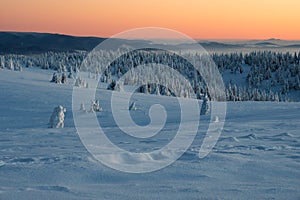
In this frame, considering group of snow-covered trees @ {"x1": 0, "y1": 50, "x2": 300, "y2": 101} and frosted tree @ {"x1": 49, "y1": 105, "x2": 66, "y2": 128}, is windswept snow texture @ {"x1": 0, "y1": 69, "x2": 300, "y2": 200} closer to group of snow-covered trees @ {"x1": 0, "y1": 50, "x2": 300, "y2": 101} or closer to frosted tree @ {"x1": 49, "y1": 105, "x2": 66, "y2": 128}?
frosted tree @ {"x1": 49, "y1": 105, "x2": 66, "y2": 128}

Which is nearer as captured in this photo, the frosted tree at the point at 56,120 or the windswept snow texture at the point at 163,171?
the windswept snow texture at the point at 163,171

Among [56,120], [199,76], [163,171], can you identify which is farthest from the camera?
[199,76]

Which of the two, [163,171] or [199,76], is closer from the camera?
[163,171]

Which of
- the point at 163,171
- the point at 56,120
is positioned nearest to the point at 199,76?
the point at 56,120

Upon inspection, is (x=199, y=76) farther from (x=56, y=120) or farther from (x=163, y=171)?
(x=163, y=171)

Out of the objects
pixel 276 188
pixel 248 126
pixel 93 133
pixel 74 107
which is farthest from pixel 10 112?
pixel 276 188

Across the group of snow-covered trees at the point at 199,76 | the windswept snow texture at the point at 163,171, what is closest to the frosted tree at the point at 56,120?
the windswept snow texture at the point at 163,171

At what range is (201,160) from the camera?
6535mm

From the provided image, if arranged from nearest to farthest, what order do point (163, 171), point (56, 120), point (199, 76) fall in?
1. point (163, 171)
2. point (56, 120)
3. point (199, 76)

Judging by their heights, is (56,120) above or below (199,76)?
below

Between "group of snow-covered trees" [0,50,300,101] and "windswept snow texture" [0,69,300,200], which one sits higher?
"group of snow-covered trees" [0,50,300,101]

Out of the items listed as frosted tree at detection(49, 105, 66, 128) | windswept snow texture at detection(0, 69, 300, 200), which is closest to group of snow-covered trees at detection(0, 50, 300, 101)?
frosted tree at detection(49, 105, 66, 128)

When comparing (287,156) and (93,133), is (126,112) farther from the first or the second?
(287,156)

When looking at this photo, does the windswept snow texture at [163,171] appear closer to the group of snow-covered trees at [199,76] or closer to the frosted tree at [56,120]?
the frosted tree at [56,120]
